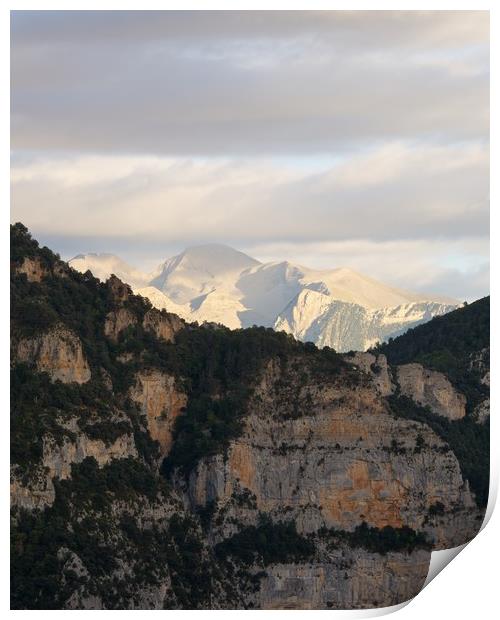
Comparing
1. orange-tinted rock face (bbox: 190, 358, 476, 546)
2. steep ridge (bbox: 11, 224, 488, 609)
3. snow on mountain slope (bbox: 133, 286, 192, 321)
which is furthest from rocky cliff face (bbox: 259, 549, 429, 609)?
snow on mountain slope (bbox: 133, 286, 192, 321)

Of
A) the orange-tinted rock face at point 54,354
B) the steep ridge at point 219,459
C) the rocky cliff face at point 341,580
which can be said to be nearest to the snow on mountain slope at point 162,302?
the steep ridge at point 219,459

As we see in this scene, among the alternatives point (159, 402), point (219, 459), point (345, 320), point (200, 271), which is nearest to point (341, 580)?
point (219, 459)

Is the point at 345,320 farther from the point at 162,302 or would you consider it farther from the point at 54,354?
the point at 54,354

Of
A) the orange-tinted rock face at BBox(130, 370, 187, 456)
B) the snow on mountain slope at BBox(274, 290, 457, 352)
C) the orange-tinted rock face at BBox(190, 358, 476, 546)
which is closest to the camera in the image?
the orange-tinted rock face at BBox(190, 358, 476, 546)

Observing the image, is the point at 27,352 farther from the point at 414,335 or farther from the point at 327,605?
the point at 414,335

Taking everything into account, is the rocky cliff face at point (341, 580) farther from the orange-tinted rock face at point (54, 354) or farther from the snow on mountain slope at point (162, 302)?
the snow on mountain slope at point (162, 302)

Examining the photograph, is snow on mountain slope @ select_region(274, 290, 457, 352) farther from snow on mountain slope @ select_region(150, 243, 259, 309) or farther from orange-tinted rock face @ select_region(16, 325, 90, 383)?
orange-tinted rock face @ select_region(16, 325, 90, 383)
